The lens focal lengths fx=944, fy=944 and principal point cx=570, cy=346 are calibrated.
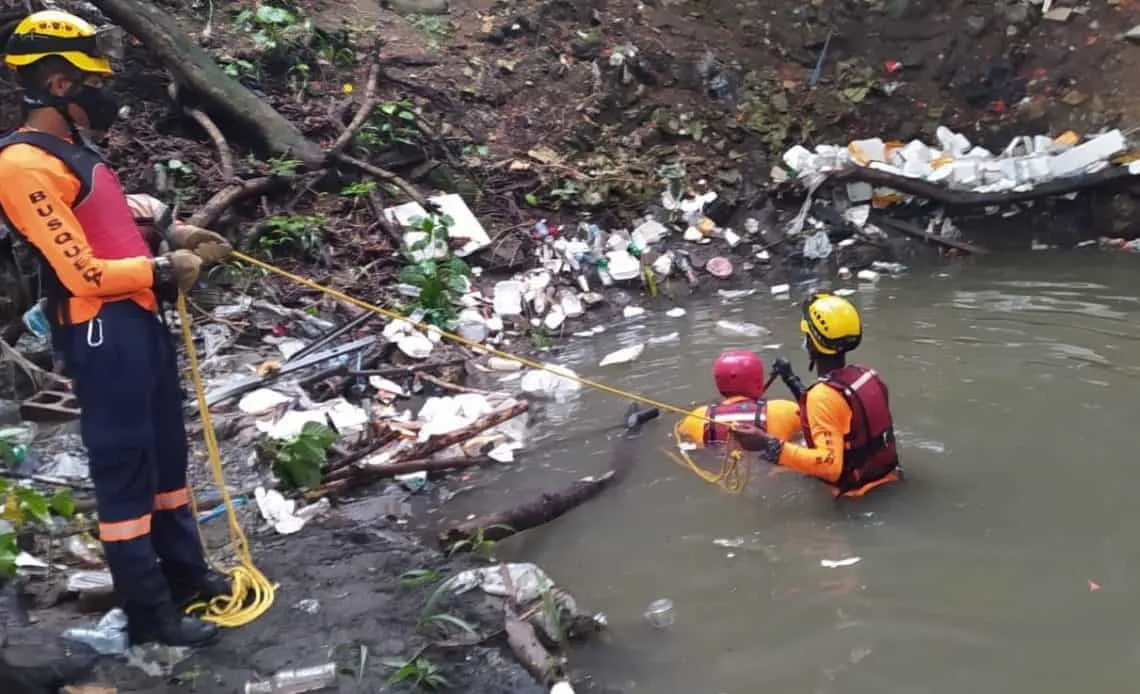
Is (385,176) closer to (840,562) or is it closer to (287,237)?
(287,237)

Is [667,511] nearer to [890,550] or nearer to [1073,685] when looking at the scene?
[890,550]

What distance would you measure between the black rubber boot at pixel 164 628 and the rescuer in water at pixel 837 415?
8.71 feet

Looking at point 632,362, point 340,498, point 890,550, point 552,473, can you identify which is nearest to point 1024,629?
point 890,550

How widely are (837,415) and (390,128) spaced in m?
6.34

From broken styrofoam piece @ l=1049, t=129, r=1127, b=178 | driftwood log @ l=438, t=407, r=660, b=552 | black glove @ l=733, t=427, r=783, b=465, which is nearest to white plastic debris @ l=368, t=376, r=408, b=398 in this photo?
driftwood log @ l=438, t=407, r=660, b=552

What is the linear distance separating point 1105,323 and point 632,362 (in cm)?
365

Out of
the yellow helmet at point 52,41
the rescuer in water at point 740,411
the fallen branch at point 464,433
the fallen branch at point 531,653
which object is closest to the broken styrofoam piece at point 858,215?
the rescuer in water at point 740,411

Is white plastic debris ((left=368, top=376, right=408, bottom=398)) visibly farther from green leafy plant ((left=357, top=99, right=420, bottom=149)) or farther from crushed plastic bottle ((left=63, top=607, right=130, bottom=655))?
green leafy plant ((left=357, top=99, right=420, bottom=149))

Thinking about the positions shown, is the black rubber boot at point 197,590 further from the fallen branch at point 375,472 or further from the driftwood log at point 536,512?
the fallen branch at point 375,472

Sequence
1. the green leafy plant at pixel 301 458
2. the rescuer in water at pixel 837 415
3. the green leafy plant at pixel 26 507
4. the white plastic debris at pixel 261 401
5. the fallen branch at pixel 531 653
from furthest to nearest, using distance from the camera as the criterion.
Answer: the white plastic debris at pixel 261 401, the green leafy plant at pixel 301 458, the rescuer in water at pixel 837 415, the green leafy plant at pixel 26 507, the fallen branch at pixel 531 653

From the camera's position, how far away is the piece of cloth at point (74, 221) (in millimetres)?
2812

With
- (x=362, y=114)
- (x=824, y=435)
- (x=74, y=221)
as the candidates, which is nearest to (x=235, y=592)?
(x=74, y=221)

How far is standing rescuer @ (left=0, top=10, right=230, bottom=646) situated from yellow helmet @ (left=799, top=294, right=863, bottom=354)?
2.83 m

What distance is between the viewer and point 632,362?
287 inches
